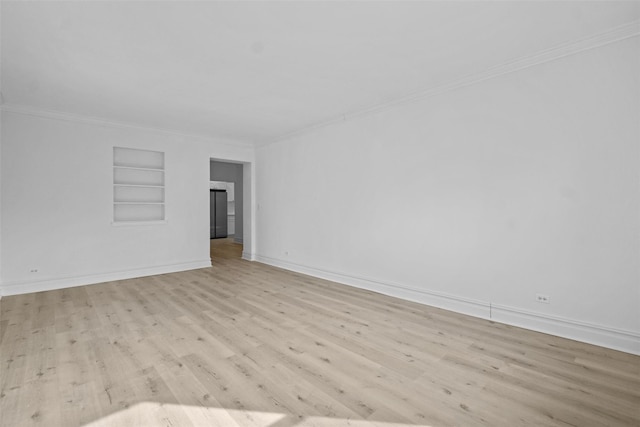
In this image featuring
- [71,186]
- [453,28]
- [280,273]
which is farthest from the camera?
[280,273]

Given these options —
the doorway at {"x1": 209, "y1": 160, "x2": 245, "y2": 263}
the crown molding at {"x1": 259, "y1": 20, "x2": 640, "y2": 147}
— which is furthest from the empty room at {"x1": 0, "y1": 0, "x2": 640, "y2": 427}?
the doorway at {"x1": 209, "y1": 160, "x2": 245, "y2": 263}

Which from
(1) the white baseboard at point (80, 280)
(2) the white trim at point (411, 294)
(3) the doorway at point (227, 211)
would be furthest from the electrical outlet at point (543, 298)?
(3) the doorway at point (227, 211)

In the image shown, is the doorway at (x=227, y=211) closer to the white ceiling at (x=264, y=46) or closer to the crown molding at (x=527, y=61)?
the white ceiling at (x=264, y=46)

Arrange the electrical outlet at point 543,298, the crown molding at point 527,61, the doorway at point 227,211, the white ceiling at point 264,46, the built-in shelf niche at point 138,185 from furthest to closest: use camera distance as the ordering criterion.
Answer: the doorway at point 227,211
the built-in shelf niche at point 138,185
the electrical outlet at point 543,298
the crown molding at point 527,61
the white ceiling at point 264,46

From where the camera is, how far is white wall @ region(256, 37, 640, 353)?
2686 millimetres

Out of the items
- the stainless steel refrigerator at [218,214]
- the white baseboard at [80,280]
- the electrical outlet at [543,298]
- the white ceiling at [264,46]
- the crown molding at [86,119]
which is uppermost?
the white ceiling at [264,46]

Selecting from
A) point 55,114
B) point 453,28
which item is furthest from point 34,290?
point 453,28

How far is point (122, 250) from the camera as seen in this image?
18.0ft

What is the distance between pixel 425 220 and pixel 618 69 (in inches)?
89.0

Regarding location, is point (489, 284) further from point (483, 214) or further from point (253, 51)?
point (253, 51)

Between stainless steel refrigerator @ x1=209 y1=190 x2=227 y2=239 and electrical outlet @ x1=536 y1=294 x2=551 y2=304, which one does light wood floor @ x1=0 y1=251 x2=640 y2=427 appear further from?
stainless steel refrigerator @ x1=209 y1=190 x2=227 y2=239

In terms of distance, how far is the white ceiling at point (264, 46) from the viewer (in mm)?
2355

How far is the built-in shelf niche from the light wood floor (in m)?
2.14

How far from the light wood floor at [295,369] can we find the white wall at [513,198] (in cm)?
38
